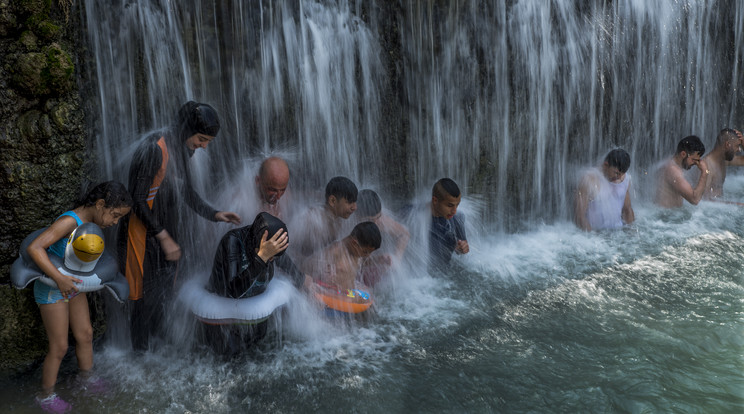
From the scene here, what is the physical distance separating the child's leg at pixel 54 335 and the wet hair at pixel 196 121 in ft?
4.32

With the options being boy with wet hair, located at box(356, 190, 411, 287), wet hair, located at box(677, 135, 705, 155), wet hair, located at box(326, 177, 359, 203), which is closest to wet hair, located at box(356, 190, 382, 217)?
boy with wet hair, located at box(356, 190, 411, 287)

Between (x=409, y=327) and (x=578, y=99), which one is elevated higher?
(x=578, y=99)

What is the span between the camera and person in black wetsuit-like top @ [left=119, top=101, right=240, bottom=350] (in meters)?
3.71

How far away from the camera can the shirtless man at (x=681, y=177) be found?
7.20 m

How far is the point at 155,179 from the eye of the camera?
12.3 feet

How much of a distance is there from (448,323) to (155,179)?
240 cm

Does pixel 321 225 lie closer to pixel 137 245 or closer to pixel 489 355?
pixel 137 245

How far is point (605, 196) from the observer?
6.67 meters

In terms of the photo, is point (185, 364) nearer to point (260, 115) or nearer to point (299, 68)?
point (260, 115)

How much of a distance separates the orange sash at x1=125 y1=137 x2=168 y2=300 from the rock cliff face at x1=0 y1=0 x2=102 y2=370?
21.3 inches

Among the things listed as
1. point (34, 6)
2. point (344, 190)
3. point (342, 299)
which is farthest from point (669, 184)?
point (34, 6)

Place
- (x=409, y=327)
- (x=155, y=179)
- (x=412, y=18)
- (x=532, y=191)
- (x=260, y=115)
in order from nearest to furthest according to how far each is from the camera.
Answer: (x=155, y=179)
(x=409, y=327)
(x=260, y=115)
(x=412, y=18)
(x=532, y=191)

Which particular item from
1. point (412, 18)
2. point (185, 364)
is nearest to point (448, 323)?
point (185, 364)

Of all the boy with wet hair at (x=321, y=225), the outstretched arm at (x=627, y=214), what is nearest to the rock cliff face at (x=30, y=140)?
the boy with wet hair at (x=321, y=225)
